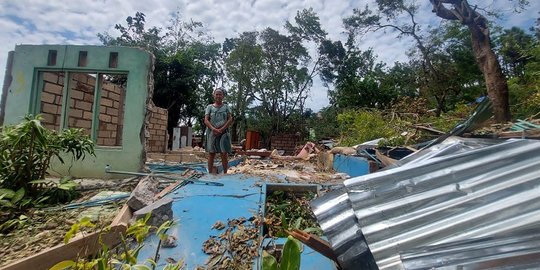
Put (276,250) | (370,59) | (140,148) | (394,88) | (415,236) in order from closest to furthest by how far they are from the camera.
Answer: (415,236)
(276,250)
(140,148)
(394,88)
(370,59)

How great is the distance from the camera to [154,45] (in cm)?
1681

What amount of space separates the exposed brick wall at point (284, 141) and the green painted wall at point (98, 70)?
42.8 ft

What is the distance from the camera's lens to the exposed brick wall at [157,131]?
830 cm

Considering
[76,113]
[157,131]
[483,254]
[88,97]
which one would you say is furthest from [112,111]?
[483,254]

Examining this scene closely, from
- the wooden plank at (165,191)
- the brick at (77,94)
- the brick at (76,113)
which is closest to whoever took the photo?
the wooden plank at (165,191)

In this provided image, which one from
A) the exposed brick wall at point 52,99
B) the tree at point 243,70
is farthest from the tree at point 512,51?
the exposed brick wall at point 52,99

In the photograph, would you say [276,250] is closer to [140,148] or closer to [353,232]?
[353,232]

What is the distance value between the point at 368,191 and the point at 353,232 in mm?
222

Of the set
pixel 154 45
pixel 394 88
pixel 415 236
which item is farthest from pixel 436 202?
pixel 154 45

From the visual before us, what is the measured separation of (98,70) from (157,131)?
191 inches

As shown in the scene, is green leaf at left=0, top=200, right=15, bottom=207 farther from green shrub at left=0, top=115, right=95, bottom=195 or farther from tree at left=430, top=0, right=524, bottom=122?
tree at left=430, top=0, right=524, bottom=122

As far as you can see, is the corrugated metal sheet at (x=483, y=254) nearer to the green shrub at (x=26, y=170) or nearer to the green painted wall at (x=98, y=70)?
the green shrub at (x=26, y=170)

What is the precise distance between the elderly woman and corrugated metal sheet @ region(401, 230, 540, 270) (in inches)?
144

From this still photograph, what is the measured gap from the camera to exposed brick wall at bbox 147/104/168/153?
8.30 meters
